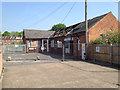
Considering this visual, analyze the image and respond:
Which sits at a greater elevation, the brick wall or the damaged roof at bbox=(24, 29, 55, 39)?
the damaged roof at bbox=(24, 29, 55, 39)

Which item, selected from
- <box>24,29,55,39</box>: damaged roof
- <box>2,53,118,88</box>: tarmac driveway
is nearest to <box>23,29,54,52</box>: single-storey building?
<box>24,29,55,39</box>: damaged roof

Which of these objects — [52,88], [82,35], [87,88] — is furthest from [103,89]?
[82,35]

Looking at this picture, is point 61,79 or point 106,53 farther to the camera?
point 106,53

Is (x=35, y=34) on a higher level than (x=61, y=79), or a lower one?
higher

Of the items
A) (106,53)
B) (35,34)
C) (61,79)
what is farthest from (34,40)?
(61,79)

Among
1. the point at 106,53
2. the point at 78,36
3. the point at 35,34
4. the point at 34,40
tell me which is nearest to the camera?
the point at 106,53

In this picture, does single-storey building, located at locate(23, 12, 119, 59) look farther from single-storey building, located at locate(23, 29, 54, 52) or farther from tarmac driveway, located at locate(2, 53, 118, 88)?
tarmac driveway, located at locate(2, 53, 118, 88)

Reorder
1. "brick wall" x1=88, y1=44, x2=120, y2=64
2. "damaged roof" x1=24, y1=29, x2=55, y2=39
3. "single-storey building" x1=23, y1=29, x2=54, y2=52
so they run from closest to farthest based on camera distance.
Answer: "brick wall" x1=88, y1=44, x2=120, y2=64, "single-storey building" x1=23, y1=29, x2=54, y2=52, "damaged roof" x1=24, y1=29, x2=55, y2=39

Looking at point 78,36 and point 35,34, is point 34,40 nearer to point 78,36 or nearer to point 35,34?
point 35,34

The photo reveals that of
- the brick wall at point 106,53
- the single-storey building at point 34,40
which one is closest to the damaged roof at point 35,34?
the single-storey building at point 34,40

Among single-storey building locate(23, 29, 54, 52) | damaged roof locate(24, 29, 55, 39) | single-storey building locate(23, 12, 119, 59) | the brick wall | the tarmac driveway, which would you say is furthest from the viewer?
damaged roof locate(24, 29, 55, 39)

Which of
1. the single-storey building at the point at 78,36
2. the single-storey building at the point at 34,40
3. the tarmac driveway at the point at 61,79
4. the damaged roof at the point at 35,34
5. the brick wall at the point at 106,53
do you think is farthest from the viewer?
the damaged roof at the point at 35,34

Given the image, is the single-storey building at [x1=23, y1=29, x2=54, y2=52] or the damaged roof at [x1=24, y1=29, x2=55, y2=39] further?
the damaged roof at [x1=24, y1=29, x2=55, y2=39]

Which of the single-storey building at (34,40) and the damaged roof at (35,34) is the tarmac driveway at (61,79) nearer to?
the single-storey building at (34,40)
